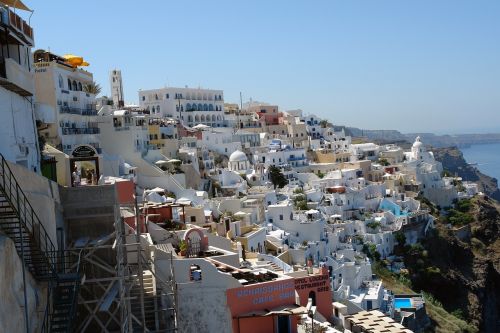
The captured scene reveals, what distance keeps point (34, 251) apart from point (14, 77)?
5.62 metres

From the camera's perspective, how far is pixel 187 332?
20.3 metres

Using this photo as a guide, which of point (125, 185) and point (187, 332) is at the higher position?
point (125, 185)

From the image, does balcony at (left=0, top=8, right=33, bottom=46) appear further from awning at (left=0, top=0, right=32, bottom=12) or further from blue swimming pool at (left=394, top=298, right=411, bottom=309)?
blue swimming pool at (left=394, top=298, right=411, bottom=309)

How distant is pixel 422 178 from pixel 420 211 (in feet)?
42.3

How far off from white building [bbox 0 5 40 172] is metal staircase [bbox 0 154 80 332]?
3007mm

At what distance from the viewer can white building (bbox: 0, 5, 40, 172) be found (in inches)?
663

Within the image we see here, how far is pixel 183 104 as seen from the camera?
71.1 m

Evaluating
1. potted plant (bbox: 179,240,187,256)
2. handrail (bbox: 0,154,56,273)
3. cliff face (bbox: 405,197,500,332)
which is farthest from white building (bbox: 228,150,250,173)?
handrail (bbox: 0,154,56,273)

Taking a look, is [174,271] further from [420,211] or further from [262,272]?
[420,211]

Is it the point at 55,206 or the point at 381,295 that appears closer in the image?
the point at 55,206

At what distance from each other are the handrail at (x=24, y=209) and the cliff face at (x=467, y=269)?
138 feet

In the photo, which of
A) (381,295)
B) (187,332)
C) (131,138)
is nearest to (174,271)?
(187,332)

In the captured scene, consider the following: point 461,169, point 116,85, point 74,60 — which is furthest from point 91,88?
point 461,169

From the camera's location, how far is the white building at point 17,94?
16.8 metres
